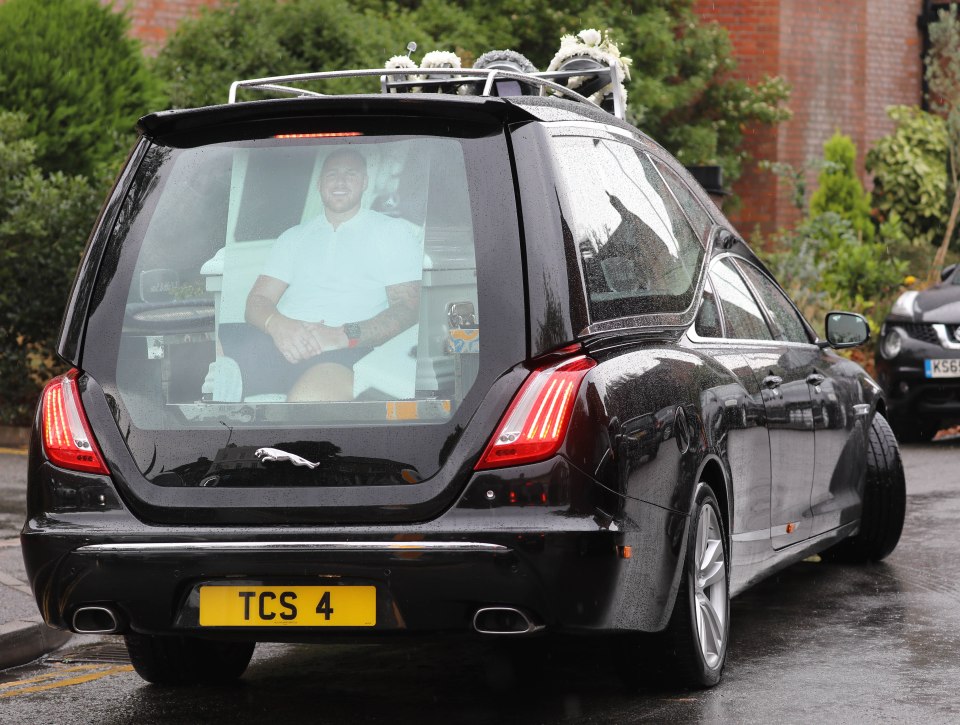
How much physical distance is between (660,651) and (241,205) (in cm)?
186

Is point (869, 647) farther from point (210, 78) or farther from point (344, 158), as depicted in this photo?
point (210, 78)

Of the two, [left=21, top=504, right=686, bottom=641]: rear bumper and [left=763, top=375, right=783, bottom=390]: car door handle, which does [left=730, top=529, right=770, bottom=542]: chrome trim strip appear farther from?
[left=21, top=504, right=686, bottom=641]: rear bumper

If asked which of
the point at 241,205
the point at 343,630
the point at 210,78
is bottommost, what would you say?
the point at 343,630

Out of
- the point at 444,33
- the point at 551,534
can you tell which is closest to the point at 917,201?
the point at 444,33

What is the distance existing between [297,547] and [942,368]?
32.7ft

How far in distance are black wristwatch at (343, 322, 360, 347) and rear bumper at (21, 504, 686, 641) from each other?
54 centimetres

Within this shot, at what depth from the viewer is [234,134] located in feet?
16.4

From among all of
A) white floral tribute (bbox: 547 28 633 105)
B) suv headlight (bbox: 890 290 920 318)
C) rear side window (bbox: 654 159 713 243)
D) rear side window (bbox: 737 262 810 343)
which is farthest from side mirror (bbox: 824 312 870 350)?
suv headlight (bbox: 890 290 920 318)

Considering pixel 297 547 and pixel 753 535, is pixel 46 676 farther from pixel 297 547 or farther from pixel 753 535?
pixel 753 535

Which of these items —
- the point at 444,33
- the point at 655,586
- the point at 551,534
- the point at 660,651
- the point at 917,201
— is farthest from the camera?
the point at 917,201

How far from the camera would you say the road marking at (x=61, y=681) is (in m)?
5.84

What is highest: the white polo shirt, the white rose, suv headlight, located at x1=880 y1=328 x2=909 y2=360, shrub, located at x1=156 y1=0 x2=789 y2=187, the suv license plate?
shrub, located at x1=156 y1=0 x2=789 y2=187

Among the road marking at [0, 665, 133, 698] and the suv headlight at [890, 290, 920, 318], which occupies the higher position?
the suv headlight at [890, 290, 920, 318]

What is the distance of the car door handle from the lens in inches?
242
